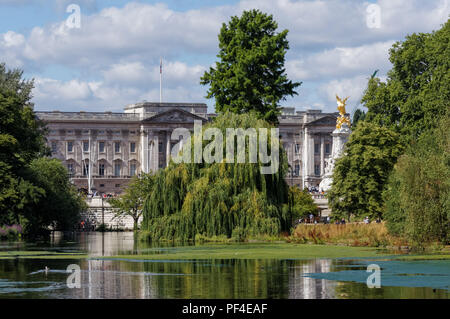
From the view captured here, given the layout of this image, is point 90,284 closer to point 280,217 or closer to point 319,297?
point 319,297

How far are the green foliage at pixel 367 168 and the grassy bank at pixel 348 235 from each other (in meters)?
16.0

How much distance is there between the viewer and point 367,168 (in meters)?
66.3

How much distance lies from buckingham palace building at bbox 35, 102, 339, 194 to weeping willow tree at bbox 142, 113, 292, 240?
113m

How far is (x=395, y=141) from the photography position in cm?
6650

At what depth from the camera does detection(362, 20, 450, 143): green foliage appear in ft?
201

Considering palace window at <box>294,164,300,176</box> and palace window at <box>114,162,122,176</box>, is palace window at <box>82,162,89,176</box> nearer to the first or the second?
palace window at <box>114,162,122,176</box>

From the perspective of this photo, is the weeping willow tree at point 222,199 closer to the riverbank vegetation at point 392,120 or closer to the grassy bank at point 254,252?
the grassy bank at point 254,252

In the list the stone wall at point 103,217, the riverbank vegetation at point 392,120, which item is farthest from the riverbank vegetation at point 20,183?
the stone wall at point 103,217

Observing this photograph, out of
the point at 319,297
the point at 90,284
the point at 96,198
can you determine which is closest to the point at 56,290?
the point at 90,284

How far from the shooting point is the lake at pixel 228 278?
22.5 meters

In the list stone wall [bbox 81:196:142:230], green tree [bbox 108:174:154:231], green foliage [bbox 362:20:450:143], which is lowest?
stone wall [bbox 81:196:142:230]

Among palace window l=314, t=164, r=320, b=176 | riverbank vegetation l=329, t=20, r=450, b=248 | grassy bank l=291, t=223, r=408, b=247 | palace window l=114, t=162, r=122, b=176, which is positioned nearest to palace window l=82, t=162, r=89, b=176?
palace window l=114, t=162, r=122, b=176

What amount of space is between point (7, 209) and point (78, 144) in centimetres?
10955

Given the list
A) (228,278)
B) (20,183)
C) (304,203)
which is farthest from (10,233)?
(304,203)
